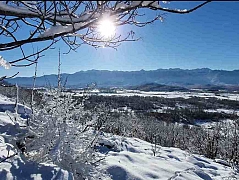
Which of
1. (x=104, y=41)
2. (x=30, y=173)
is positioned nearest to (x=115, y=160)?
(x=30, y=173)

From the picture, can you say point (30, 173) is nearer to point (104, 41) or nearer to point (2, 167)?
point (2, 167)

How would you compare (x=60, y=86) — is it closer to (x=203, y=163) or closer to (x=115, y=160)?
(x=115, y=160)

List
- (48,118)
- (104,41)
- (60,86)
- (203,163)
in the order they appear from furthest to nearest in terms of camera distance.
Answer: (203,163) < (60,86) < (48,118) < (104,41)

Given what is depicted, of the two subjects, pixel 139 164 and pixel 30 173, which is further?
pixel 139 164

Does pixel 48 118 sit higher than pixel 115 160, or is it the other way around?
pixel 48 118

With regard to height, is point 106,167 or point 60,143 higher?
point 60,143

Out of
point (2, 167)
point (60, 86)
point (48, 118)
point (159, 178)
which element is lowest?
point (159, 178)

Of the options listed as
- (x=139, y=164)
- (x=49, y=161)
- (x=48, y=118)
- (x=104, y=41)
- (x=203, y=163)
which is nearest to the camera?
(x=104, y=41)

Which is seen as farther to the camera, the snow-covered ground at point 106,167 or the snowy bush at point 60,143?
the snowy bush at point 60,143

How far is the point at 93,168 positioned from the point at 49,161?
21.6 inches

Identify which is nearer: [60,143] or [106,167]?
[60,143]

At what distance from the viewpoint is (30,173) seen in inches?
102

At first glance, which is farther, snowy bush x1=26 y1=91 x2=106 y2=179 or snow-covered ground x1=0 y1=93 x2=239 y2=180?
snowy bush x1=26 y1=91 x2=106 y2=179

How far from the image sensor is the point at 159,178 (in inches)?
150
